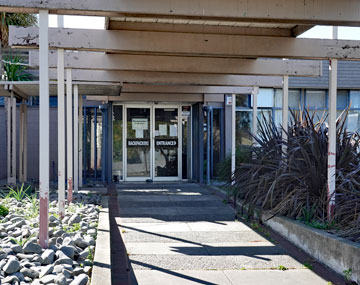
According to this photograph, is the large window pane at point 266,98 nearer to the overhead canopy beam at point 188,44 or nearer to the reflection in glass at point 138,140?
the reflection in glass at point 138,140

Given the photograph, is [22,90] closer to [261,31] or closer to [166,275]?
[261,31]

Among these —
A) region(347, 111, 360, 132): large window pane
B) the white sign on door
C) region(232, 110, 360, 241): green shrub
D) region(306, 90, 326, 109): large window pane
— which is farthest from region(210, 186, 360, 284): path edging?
region(347, 111, 360, 132): large window pane

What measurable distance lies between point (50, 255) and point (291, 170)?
387cm

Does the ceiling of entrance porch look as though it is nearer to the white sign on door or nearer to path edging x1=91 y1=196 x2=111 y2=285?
the white sign on door

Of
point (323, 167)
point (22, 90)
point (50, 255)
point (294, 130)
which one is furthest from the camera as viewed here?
point (22, 90)

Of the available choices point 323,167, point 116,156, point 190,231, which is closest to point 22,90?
point 116,156

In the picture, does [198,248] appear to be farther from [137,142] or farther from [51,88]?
[137,142]

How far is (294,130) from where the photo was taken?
26.2 feet

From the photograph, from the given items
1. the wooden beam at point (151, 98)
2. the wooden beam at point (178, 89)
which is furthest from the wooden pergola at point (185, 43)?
the wooden beam at point (151, 98)

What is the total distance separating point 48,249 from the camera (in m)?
4.72

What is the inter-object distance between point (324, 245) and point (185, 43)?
330 cm

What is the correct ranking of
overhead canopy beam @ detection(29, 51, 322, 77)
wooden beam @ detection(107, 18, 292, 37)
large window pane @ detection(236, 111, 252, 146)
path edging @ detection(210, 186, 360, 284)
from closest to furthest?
1. path edging @ detection(210, 186, 360, 284)
2. wooden beam @ detection(107, 18, 292, 37)
3. overhead canopy beam @ detection(29, 51, 322, 77)
4. large window pane @ detection(236, 111, 252, 146)

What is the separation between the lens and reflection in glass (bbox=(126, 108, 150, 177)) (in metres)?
14.0

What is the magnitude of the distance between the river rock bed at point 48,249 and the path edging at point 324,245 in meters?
2.50
